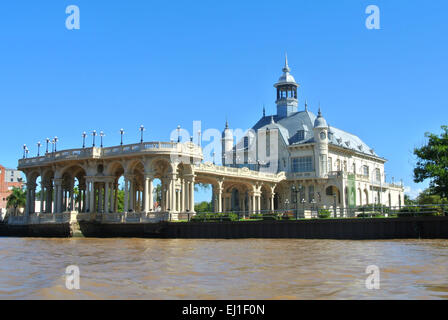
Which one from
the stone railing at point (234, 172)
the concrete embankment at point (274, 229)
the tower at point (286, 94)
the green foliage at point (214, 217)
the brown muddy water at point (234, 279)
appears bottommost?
the brown muddy water at point (234, 279)

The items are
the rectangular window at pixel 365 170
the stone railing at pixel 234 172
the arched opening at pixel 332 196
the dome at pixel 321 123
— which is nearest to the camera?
the stone railing at pixel 234 172

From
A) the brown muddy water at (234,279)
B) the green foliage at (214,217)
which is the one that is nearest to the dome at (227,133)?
the green foliage at (214,217)

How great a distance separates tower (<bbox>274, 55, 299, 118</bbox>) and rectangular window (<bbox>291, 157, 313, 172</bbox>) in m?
12.0

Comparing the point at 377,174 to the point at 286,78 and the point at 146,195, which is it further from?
the point at 146,195

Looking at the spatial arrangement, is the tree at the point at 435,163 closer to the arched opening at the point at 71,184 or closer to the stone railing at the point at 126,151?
the stone railing at the point at 126,151

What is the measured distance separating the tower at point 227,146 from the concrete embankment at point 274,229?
30366 mm

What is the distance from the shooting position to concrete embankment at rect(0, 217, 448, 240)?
3659cm

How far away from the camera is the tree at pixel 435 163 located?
5234cm

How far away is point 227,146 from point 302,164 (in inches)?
522

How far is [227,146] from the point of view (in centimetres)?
8119

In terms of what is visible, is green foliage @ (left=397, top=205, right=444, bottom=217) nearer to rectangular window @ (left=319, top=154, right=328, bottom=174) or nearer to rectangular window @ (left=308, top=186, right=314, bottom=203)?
rectangular window @ (left=319, top=154, right=328, bottom=174)

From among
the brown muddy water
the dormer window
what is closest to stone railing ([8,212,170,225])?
the brown muddy water
